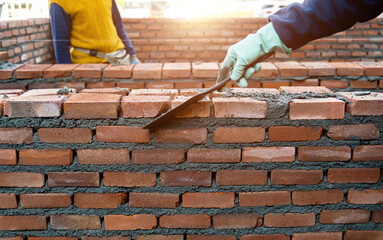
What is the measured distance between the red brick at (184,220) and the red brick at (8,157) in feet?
2.29

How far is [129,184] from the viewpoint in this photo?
141cm

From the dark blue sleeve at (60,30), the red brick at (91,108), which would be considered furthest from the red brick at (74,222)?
the dark blue sleeve at (60,30)

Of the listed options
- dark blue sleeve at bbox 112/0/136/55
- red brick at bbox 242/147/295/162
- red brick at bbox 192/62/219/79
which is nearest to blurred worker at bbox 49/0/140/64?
dark blue sleeve at bbox 112/0/136/55

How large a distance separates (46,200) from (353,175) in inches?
54.4

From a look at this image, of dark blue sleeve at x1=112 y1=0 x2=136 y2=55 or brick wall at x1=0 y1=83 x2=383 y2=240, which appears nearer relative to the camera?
brick wall at x1=0 y1=83 x2=383 y2=240

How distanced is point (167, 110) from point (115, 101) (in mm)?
221

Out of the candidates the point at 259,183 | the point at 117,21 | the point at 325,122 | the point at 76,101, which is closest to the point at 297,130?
the point at 325,122

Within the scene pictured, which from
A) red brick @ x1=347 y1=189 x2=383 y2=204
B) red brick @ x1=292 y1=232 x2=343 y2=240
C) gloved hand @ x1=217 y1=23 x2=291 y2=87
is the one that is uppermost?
gloved hand @ x1=217 y1=23 x2=291 y2=87

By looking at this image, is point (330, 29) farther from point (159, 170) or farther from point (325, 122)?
point (159, 170)

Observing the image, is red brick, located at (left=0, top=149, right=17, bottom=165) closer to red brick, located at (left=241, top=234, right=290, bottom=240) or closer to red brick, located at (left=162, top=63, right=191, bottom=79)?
red brick, located at (left=241, top=234, right=290, bottom=240)

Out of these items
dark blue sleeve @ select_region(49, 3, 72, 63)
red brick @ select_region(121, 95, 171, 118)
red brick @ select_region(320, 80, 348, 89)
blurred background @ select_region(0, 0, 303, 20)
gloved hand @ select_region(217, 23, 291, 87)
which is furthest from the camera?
blurred background @ select_region(0, 0, 303, 20)

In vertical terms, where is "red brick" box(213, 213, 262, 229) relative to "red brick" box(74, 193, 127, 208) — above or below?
below

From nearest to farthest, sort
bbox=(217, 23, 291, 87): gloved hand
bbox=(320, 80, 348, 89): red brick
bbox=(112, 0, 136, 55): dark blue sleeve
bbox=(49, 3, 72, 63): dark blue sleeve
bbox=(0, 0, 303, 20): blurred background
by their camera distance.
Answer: bbox=(217, 23, 291, 87): gloved hand, bbox=(320, 80, 348, 89): red brick, bbox=(49, 3, 72, 63): dark blue sleeve, bbox=(112, 0, 136, 55): dark blue sleeve, bbox=(0, 0, 303, 20): blurred background

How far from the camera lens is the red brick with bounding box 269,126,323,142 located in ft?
4.47
